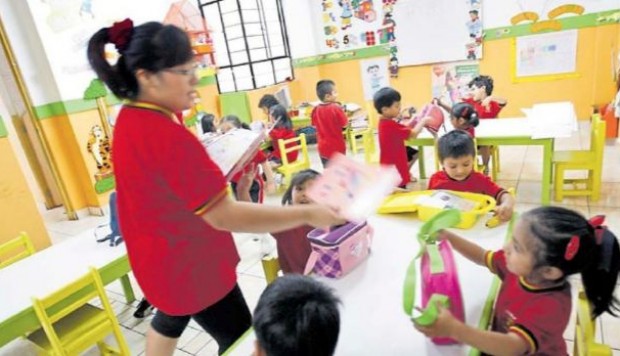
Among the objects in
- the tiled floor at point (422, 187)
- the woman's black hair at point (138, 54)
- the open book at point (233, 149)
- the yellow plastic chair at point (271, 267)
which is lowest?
the tiled floor at point (422, 187)

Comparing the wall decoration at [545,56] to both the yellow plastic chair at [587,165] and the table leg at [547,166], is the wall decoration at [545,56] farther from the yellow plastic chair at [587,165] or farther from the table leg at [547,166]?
the table leg at [547,166]

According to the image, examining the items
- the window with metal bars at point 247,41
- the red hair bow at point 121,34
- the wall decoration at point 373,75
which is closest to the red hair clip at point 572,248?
the red hair bow at point 121,34

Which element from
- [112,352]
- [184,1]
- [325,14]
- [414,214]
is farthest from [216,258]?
[325,14]

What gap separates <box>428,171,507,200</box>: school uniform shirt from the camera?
1.84 metres

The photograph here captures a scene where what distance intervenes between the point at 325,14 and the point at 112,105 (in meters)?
3.71

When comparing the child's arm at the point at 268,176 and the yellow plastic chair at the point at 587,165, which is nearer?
the yellow plastic chair at the point at 587,165

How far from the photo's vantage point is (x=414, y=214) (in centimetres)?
168

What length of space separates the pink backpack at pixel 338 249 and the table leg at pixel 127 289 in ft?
6.04

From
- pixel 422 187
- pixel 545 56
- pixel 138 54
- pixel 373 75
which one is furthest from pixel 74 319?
pixel 545 56

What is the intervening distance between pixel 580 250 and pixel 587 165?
2547 millimetres

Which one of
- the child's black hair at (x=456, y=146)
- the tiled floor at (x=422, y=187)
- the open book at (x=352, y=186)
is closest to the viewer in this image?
the open book at (x=352, y=186)

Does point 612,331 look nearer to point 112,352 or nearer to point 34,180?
point 112,352

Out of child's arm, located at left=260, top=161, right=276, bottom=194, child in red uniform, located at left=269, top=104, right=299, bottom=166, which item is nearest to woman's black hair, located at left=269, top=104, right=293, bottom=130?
child in red uniform, located at left=269, top=104, right=299, bottom=166

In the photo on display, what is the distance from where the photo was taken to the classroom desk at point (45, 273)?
4.93ft
